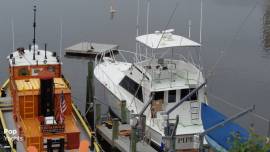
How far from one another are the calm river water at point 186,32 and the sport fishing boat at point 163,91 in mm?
7566

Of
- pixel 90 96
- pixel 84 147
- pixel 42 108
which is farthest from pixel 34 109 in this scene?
pixel 90 96

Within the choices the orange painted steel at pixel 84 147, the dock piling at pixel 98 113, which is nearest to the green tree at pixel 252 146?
the orange painted steel at pixel 84 147

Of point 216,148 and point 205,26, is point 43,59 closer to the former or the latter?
point 216,148

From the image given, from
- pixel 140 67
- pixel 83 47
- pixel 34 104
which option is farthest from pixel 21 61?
pixel 83 47

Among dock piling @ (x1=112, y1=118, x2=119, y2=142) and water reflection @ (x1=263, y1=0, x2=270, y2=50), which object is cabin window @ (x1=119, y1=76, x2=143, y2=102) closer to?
dock piling @ (x1=112, y1=118, x2=119, y2=142)

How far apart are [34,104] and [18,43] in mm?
30374

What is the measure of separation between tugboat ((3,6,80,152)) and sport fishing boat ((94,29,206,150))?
4627 mm

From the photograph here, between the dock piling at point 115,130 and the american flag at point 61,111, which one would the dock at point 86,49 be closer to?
the dock piling at point 115,130

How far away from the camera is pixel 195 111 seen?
29.0m

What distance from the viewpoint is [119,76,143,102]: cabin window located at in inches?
1182

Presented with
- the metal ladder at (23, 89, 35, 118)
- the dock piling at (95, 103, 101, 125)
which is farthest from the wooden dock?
the metal ladder at (23, 89, 35, 118)

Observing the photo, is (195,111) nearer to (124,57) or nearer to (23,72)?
(23,72)

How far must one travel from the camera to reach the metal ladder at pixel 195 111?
94.2 ft

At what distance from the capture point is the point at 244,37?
60219 mm
